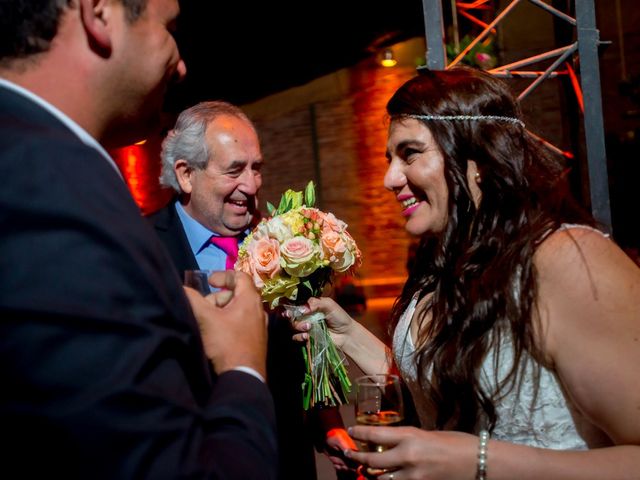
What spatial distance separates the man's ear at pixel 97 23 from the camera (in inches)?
50.0

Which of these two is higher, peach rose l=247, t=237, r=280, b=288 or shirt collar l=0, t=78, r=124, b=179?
shirt collar l=0, t=78, r=124, b=179

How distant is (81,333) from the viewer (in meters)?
1.00

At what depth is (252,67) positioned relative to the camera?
12.8 meters

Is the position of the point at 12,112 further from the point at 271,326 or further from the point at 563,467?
the point at 271,326

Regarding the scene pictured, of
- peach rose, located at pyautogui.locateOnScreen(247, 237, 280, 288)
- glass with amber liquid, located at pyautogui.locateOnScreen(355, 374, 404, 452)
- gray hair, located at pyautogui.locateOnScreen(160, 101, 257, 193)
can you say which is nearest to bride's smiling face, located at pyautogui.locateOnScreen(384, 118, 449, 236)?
peach rose, located at pyautogui.locateOnScreen(247, 237, 280, 288)

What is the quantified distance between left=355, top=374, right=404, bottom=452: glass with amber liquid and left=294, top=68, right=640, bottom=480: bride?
0.12 meters

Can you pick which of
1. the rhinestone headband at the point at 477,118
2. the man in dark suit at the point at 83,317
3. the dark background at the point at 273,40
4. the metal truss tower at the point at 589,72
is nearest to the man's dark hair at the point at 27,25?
the man in dark suit at the point at 83,317

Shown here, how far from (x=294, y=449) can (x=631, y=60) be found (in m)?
9.84

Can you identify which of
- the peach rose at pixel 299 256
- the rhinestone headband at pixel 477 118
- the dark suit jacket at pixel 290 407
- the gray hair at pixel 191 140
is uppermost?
the gray hair at pixel 191 140

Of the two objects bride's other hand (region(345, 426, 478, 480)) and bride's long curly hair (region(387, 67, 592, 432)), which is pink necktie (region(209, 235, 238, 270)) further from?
bride's other hand (region(345, 426, 478, 480))

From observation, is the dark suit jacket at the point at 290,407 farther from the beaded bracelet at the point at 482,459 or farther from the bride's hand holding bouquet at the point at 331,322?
the beaded bracelet at the point at 482,459

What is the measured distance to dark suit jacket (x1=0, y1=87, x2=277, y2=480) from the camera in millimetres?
989

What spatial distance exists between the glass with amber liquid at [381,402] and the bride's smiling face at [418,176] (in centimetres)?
70

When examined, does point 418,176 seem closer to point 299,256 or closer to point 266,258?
point 299,256
